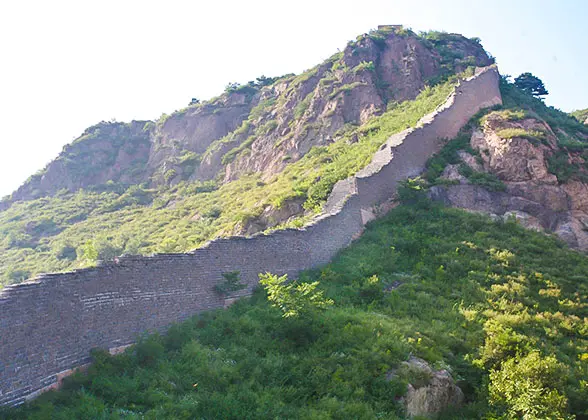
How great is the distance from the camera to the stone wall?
28.4 feet

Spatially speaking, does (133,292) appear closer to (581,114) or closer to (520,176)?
(520,176)

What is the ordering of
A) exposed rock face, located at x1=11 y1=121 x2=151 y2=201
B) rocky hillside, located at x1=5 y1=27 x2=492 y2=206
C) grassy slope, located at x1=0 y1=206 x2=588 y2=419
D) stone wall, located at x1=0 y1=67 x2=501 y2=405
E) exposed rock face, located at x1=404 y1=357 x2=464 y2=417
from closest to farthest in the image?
1. stone wall, located at x1=0 y1=67 x2=501 y2=405
2. grassy slope, located at x1=0 y1=206 x2=588 y2=419
3. exposed rock face, located at x1=404 y1=357 x2=464 y2=417
4. rocky hillside, located at x1=5 y1=27 x2=492 y2=206
5. exposed rock face, located at x1=11 y1=121 x2=151 y2=201

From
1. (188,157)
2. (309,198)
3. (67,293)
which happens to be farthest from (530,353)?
(188,157)

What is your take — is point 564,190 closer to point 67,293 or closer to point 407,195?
point 407,195

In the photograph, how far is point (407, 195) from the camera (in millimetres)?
20672

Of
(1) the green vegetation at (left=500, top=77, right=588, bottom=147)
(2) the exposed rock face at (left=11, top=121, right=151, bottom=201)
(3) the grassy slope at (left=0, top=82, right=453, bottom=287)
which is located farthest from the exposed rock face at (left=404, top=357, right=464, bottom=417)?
(2) the exposed rock face at (left=11, top=121, right=151, bottom=201)

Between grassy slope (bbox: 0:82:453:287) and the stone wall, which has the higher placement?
grassy slope (bbox: 0:82:453:287)

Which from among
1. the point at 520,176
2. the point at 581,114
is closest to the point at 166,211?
the point at 520,176

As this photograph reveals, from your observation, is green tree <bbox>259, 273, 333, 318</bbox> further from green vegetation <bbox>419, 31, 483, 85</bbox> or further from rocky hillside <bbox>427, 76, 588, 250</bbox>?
green vegetation <bbox>419, 31, 483, 85</bbox>

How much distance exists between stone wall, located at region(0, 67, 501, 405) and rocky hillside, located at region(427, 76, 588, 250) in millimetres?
3558

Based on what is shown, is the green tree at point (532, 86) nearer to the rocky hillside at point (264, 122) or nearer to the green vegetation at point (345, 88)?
the rocky hillside at point (264, 122)

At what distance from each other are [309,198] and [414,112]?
11.5 metres

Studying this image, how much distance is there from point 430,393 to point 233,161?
103 feet

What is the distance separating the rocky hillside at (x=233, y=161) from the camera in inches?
1072
